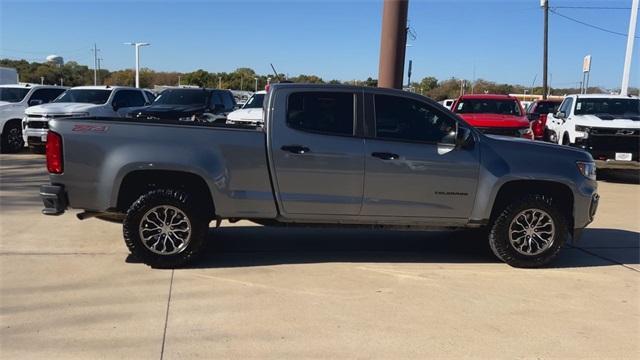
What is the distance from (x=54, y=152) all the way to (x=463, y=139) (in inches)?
157

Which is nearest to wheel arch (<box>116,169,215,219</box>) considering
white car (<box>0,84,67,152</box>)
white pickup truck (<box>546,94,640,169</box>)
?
white pickup truck (<box>546,94,640,169</box>)

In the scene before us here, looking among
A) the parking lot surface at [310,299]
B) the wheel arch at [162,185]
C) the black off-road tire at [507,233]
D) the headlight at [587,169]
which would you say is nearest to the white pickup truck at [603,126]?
the parking lot surface at [310,299]

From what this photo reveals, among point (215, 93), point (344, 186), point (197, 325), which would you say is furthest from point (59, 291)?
point (215, 93)

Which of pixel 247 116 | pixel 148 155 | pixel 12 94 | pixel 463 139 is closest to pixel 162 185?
pixel 148 155

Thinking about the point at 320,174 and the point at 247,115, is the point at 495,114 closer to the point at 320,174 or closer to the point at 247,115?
the point at 247,115

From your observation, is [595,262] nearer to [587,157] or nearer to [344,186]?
[587,157]

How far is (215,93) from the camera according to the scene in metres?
16.4

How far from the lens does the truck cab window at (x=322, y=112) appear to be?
18.9ft

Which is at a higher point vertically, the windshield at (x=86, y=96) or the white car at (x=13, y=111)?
the windshield at (x=86, y=96)

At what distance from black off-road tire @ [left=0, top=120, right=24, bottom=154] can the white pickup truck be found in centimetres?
1438

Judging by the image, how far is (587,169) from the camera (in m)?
6.12

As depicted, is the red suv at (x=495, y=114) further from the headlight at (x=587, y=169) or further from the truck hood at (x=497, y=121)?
the headlight at (x=587, y=169)

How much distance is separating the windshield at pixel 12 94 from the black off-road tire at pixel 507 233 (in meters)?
15.0

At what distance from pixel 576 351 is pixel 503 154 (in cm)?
236
